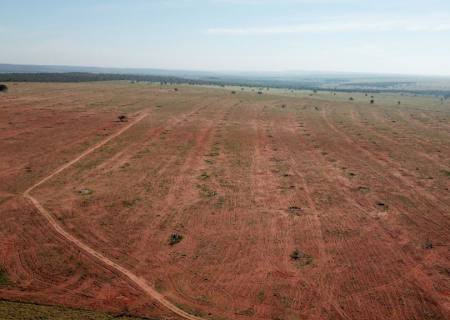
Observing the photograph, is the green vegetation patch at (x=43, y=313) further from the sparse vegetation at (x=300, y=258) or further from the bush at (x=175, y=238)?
the sparse vegetation at (x=300, y=258)

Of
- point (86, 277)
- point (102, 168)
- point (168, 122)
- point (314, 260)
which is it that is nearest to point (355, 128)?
point (168, 122)

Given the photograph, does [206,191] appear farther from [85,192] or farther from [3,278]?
[3,278]

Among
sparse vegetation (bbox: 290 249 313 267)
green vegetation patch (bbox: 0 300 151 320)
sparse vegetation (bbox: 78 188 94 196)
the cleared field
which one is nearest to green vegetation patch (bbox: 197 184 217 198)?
the cleared field

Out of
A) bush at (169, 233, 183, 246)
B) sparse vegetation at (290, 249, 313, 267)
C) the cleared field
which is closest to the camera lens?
the cleared field

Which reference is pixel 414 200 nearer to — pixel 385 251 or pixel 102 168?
pixel 385 251

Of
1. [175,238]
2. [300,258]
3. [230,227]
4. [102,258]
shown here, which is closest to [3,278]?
[102,258]

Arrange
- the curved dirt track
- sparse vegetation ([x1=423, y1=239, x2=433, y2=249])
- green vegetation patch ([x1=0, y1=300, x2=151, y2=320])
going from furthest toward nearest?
1. sparse vegetation ([x1=423, y1=239, x2=433, y2=249])
2. the curved dirt track
3. green vegetation patch ([x1=0, y1=300, x2=151, y2=320])

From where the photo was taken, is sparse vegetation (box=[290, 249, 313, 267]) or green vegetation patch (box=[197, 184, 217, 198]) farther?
green vegetation patch (box=[197, 184, 217, 198])

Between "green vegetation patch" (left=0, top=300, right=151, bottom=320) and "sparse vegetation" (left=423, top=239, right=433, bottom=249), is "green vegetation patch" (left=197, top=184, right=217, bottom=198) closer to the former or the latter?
"sparse vegetation" (left=423, top=239, right=433, bottom=249)

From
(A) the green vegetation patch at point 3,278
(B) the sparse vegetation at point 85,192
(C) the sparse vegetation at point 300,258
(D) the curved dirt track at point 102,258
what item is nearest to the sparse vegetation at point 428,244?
(C) the sparse vegetation at point 300,258
